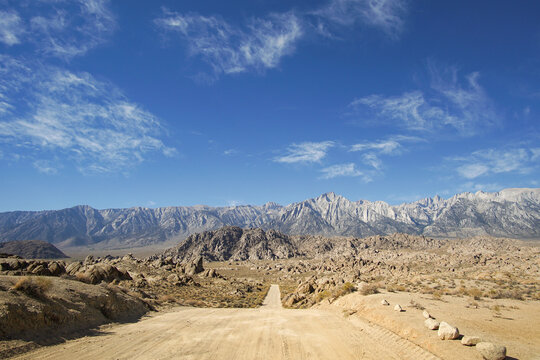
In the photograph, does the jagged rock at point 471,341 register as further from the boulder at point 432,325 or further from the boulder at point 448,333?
the boulder at point 432,325

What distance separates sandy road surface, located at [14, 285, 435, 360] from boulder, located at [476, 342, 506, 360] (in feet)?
5.77

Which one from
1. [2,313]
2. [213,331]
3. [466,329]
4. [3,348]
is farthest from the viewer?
[213,331]

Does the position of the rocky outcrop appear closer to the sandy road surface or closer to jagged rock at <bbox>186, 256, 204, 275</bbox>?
jagged rock at <bbox>186, 256, 204, 275</bbox>

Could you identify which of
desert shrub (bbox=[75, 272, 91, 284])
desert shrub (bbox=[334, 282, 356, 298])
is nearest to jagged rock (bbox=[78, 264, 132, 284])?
desert shrub (bbox=[75, 272, 91, 284])

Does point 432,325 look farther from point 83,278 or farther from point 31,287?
point 83,278

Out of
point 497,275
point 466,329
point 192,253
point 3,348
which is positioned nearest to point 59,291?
point 3,348

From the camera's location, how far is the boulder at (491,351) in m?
9.15

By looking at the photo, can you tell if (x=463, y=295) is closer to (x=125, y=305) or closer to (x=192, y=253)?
(x=125, y=305)

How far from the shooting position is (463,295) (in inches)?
924

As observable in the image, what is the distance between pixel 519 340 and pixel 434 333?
3.22 m

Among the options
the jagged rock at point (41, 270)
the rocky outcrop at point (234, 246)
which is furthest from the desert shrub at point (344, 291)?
the rocky outcrop at point (234, 246)

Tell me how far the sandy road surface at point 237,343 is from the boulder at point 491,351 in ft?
5.77

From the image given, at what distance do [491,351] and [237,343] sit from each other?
9.64 metres

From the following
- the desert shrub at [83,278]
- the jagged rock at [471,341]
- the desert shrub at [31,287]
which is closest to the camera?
the jagged rock at [471,341]
